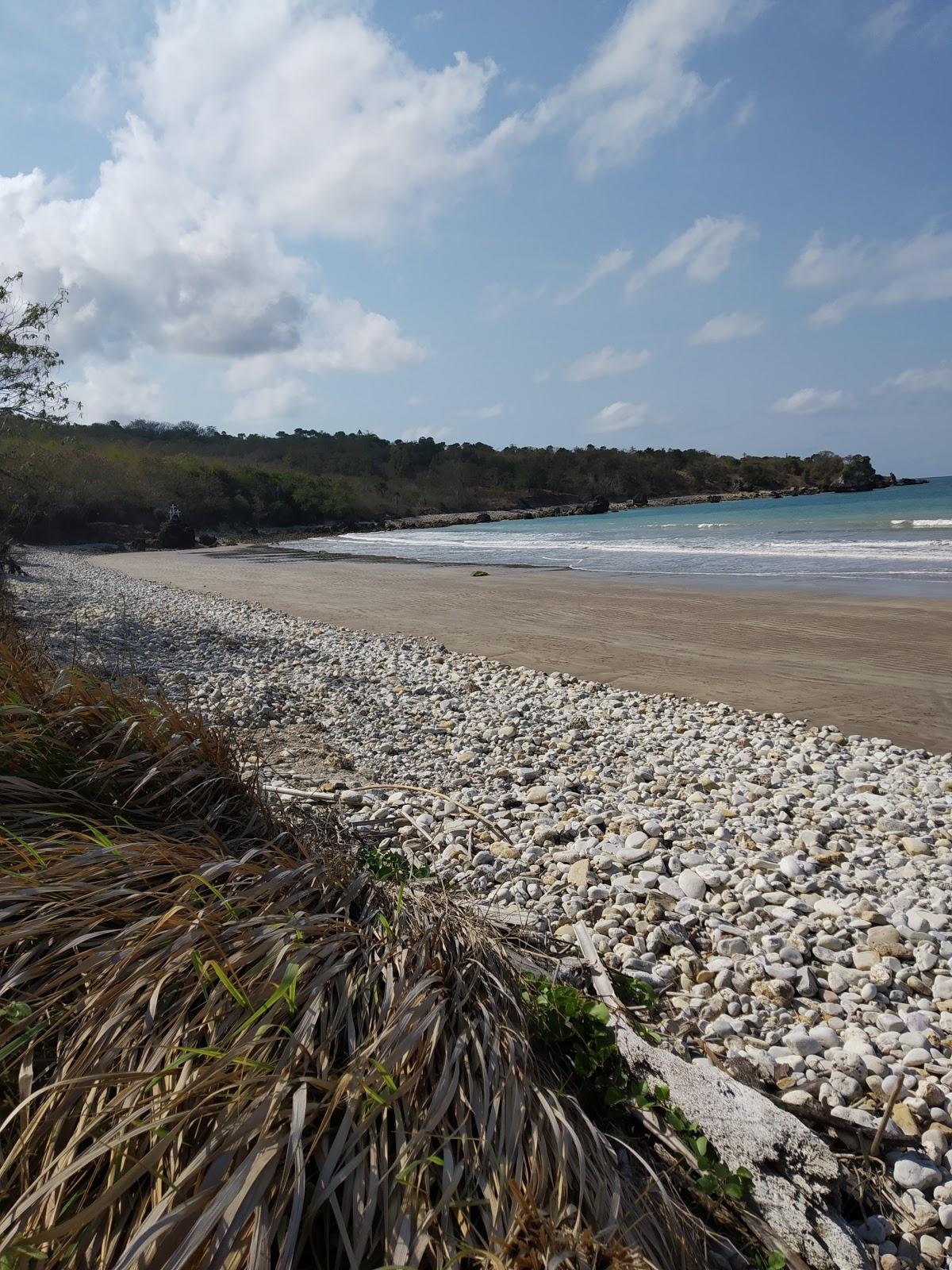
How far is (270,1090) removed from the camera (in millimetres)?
1638

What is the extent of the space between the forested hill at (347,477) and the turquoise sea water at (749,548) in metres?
17.0

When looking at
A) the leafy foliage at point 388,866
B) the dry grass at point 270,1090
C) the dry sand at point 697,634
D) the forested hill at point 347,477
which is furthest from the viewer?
the forested hill at point 347,477

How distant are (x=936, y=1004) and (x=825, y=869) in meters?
1.12

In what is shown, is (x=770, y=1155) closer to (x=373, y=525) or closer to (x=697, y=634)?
(x=697, y=634)

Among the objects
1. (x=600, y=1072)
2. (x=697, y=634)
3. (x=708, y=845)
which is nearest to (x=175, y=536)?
(x=697, y=634)

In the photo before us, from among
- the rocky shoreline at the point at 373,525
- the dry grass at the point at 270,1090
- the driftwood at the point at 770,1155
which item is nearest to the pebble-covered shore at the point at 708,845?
the driftwood at the point at 770,1155

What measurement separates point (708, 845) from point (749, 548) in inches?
1068

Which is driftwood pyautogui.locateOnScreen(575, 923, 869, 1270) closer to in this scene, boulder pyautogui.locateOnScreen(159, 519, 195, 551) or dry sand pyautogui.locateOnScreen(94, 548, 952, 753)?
dry sand pyautogui.locateOnScreen(94, 548, 952, 753)

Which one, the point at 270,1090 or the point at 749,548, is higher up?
the point at 270,1090

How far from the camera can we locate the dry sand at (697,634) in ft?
26.8

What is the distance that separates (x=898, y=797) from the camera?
5109 mm

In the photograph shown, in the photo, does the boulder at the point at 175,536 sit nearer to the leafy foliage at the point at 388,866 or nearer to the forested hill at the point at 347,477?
the forested hill at the point at 347,477

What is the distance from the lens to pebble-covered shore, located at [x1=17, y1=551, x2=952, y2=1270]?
264cm

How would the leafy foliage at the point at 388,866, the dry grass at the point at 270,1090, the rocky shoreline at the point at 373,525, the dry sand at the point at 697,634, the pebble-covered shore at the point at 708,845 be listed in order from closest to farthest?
1. the dry grass at the point at 270,1090
2. the pebble-covered shore at the point at 708,845
3. the leafy foliage at the point at 388,866
4. the dry sand at the point at 697,634
5. the rocky shoreline at the point at 373,525
